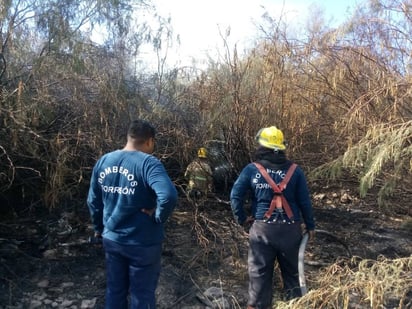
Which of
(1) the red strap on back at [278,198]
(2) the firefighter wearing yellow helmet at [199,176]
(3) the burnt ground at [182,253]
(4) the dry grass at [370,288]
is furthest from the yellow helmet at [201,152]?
(4) the dry grass at [370,288]

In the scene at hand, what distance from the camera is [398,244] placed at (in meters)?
5.68

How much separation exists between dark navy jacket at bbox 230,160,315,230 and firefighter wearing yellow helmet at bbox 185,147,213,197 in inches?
80.1

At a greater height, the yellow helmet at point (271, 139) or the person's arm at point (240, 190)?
the yellow helmet at point (271, 139)

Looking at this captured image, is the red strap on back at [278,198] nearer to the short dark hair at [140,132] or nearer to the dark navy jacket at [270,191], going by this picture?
the dark navy jacket at [270,191]

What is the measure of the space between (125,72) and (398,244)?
170 inches

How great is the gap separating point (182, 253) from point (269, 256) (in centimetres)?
168

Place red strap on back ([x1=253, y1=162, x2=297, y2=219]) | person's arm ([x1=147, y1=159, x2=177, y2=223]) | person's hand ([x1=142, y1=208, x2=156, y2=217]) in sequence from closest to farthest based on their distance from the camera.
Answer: person's arm ([x1=147, y1=159, x2=177, y2=223]) → person's hand ([x1=142, y1=208, x2=156, y2=217]) → red strap on back ([x1=253, y1=162, x2=297, y2=219])

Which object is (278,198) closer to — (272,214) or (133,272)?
(272,214)

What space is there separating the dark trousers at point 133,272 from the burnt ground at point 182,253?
2.93 ft

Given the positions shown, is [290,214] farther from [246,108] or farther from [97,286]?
[246,108]

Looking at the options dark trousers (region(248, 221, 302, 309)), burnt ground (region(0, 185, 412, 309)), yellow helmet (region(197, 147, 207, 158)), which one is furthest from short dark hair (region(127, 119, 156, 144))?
yellow helmet (region(197, 147, 207, 158))

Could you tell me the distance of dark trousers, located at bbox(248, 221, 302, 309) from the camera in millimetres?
3811

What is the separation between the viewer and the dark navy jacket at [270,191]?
3.86 meters

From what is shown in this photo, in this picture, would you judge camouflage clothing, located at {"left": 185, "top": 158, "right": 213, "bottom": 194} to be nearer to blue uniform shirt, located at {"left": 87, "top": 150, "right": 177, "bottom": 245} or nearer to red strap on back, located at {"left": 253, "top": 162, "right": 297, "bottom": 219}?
red strap on back, located at {"left": 253, "top": 162, "right": 297, "bottom": 219}
